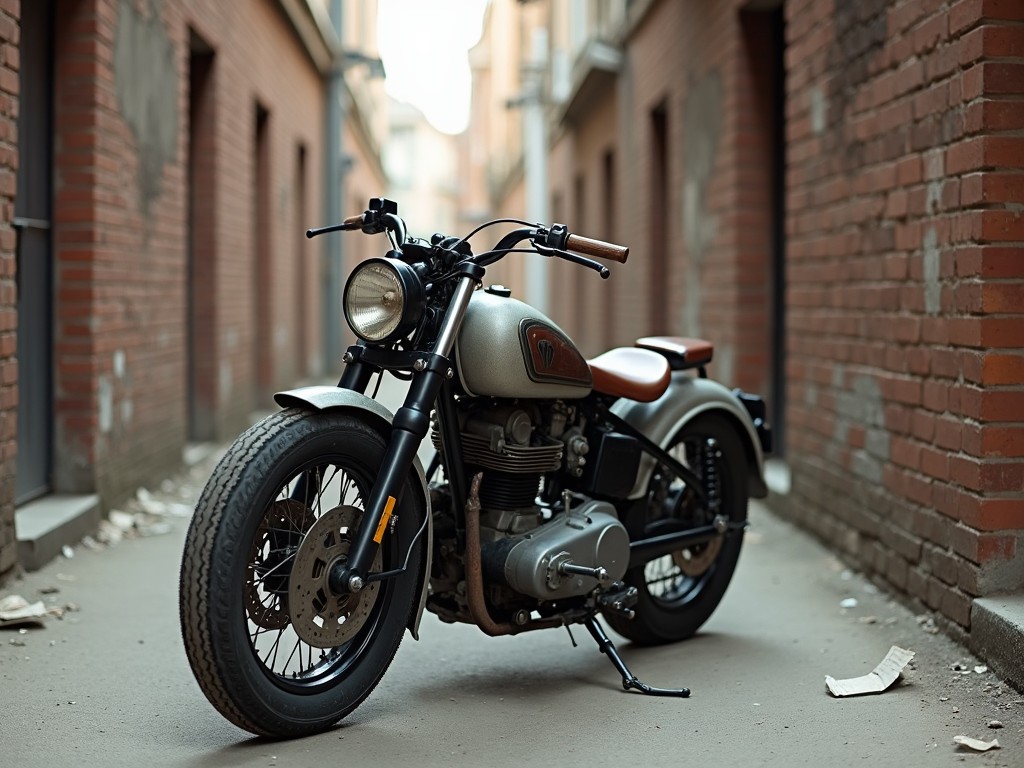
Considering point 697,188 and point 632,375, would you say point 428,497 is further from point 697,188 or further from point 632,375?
point 697,188

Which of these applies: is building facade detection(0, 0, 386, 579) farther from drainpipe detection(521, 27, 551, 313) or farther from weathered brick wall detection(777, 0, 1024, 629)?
drainpipe detection(521, 27, 551, 313)

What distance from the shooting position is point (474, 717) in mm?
3428

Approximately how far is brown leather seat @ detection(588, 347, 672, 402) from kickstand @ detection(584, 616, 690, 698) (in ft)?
2.26

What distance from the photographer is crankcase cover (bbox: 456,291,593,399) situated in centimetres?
340

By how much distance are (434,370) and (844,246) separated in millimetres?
2801

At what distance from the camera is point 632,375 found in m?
3.92

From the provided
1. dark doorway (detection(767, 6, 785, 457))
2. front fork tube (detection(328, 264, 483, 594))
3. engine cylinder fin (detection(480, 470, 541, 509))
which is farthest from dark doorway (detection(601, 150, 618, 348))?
front fork tube (detection(328, 264, 483, 594))

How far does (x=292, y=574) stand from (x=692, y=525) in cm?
163

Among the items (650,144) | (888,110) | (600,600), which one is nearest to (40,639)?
(600,600)

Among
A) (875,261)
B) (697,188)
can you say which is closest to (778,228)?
(697,188)

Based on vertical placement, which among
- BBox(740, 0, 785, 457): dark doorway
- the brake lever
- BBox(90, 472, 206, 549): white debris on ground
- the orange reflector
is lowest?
BBox(90, 472, 206, 549): white debris on ground

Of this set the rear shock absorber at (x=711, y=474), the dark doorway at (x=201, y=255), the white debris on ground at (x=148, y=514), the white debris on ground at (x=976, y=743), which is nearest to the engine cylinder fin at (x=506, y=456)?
the rear shock absorber at (x=711, y=474)

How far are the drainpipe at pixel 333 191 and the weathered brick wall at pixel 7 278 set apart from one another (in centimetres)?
1189

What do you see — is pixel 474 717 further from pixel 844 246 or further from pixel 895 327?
pixel 844 246
